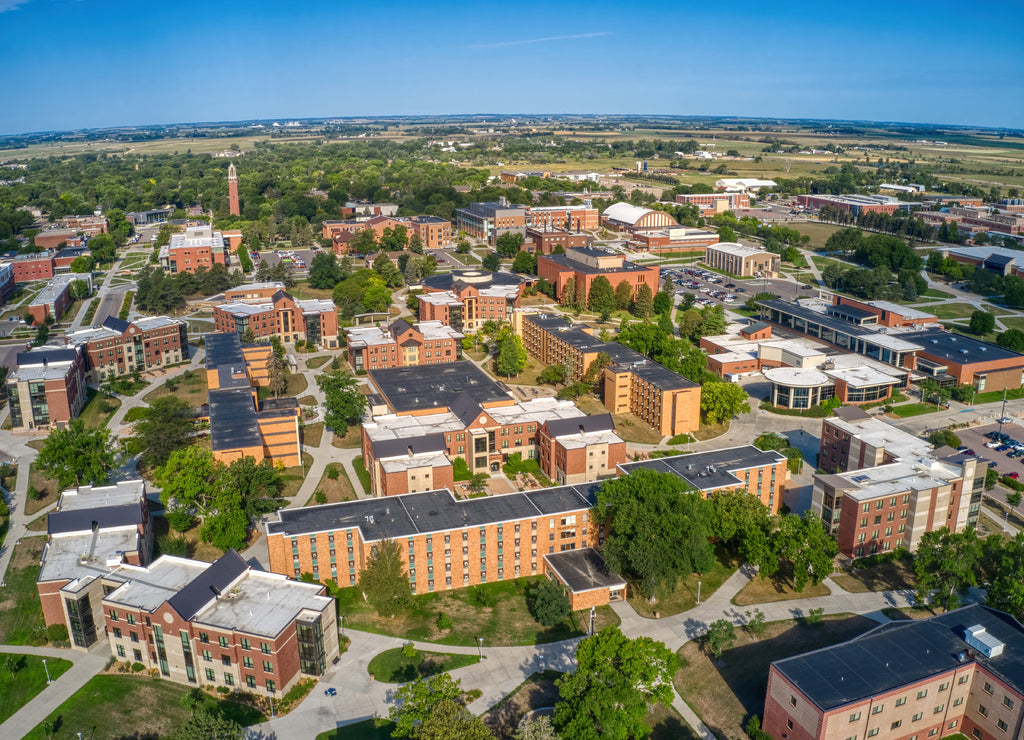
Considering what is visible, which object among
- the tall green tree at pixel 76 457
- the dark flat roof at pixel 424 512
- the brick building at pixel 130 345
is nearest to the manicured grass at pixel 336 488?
the dark flat roof at pixel 424 512

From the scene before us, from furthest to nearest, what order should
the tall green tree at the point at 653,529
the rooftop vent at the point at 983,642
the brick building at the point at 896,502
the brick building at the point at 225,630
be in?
the brick building at the point at 896,502 → the tall green tree at the point at 653,529 → the brick building at the point at 225,630 → the rooftop vent at the point at 983,642

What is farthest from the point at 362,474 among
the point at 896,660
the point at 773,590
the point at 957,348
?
the point at 957,348

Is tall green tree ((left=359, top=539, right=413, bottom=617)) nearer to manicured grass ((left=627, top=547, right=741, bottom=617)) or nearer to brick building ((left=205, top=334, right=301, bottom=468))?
manicured grass ((left=627, top=547, right=741, bottom=617))

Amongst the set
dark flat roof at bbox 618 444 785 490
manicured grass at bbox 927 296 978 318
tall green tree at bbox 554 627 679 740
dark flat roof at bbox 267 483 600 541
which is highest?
dark flat roof at bbox 618 444 785 490

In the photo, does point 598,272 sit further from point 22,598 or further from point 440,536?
point 22,598

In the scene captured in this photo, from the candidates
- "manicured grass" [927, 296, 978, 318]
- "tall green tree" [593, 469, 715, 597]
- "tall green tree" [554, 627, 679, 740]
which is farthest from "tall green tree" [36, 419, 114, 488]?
"manicured grass" [927, 296, 978, 318]

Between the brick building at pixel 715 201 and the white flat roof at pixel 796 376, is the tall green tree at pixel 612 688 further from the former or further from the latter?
the brick building at pixel 715 201

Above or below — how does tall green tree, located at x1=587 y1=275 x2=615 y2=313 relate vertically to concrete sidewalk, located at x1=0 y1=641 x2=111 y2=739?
above
